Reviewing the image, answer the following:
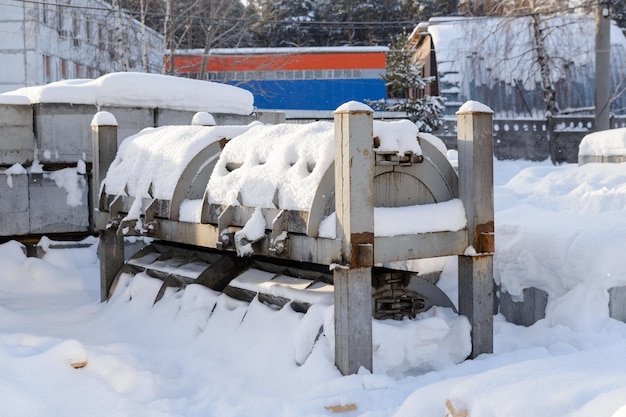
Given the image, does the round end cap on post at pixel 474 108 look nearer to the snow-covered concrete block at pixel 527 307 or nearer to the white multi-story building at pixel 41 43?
the snow-covered concrete block at pixel 527 307

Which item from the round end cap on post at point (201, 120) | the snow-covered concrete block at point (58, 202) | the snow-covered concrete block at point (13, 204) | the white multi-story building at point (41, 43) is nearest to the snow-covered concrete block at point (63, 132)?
the snow-covered concrete block at point (58, 202)

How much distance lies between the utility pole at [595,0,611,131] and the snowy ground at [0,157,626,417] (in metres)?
14.5

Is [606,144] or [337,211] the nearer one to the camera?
[337,211]

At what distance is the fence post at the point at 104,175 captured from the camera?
933 centimetres

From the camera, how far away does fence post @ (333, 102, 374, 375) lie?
19.0 ft

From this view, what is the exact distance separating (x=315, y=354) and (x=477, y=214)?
5.58 ft

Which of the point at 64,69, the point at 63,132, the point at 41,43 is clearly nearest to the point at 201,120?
the point at 63,132

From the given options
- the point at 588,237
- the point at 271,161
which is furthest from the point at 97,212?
the point at 588,237

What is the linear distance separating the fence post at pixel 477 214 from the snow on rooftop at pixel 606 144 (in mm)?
7273

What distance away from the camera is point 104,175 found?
9.45 m

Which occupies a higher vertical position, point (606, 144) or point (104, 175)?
point (606, 144)

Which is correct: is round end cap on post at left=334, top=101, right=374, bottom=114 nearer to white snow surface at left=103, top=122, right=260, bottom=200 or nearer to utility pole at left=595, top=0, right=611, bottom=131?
white snow surface at left=103, top=122, right=260, bottom=200

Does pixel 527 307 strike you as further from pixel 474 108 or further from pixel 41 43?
pixel 41 43

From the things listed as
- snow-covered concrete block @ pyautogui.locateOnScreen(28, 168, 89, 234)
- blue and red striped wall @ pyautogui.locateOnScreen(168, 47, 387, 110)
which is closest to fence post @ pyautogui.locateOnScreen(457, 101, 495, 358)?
snow-covered concrete block @ pyautogui.locateOnScreen(28, 168, 89, 234)
